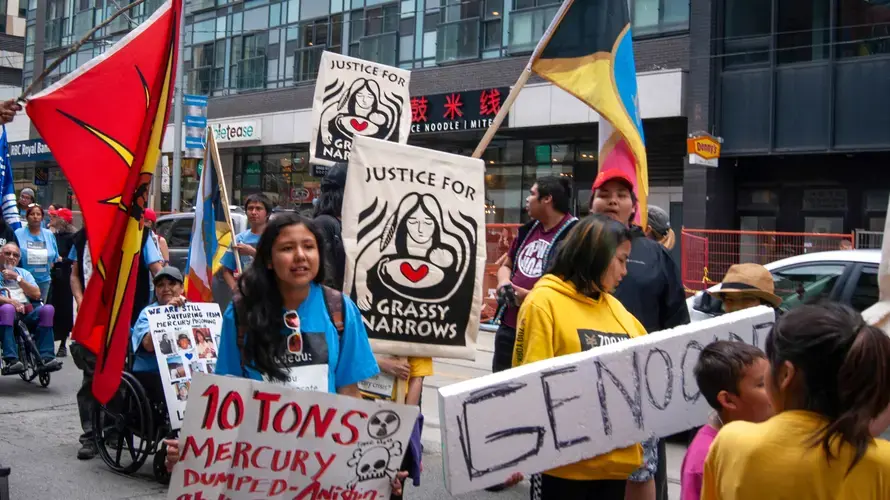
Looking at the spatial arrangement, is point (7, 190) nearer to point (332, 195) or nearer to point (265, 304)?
point (332, 195)

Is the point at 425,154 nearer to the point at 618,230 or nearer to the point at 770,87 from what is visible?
the point at 618,230

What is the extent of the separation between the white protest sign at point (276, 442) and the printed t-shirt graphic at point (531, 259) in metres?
2.36

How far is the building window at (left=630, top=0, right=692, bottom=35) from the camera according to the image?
2169 centimetres

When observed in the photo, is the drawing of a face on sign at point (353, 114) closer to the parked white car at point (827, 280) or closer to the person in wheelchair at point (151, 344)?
the person in wheelchair at point (151, 344)

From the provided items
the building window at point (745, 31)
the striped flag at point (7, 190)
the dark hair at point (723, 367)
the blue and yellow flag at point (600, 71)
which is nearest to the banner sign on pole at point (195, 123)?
the building window at point (745, 31)

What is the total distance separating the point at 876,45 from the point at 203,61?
22.2m

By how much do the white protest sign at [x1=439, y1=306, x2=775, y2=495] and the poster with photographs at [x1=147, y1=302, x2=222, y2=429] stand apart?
3165mm

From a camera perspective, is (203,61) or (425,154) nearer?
(425,154)

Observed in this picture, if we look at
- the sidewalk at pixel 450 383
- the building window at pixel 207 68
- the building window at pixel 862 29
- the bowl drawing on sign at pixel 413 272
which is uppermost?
the building window at pixel 207 68

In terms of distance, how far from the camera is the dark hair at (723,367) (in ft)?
10.3

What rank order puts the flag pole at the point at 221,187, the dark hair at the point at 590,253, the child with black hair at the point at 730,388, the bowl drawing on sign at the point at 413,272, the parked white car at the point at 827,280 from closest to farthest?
the child with black hair at the point at 730,388, the dark hair at the point at 590,253, the bowl drawing on sign at the point at 413,272, the flag pole at the point at 221,187, the parked white car at the point at 827,280

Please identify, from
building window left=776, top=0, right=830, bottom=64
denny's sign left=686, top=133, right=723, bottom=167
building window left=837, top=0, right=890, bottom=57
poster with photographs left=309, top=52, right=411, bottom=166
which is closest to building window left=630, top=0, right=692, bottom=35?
building window left=776, top=0, right=830, bottom=64

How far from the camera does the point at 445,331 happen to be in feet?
14.6

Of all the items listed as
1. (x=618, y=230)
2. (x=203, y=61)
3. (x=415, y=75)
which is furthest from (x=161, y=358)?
(x=203, y=61)
